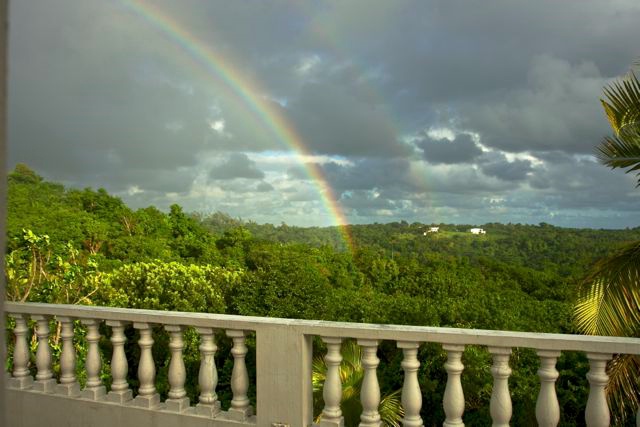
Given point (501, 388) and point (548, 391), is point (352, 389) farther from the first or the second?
point (548, 391)

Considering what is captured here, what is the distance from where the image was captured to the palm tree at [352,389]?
4840mm

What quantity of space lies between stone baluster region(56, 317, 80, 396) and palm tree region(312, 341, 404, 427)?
2088 mm

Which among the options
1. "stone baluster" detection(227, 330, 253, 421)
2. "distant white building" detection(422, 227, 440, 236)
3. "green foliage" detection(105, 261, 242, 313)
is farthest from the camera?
"distant white building" detection(422, 227, 440, 236)

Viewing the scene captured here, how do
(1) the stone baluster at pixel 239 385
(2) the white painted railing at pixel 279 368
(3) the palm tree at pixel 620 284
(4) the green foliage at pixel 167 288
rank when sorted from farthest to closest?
(4) the green foliage at pixel 167 288
(3) the palm tree at pixel 620 284
(1) the stone baluster at pixel 239 385
(2) the white painted railing at pixel 279 368

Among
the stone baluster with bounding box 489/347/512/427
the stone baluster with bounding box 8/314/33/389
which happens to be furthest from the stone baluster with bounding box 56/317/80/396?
the stone baluster with bounding box 489/347/512/427

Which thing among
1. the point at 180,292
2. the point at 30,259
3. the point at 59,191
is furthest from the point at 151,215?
the point at 30,259

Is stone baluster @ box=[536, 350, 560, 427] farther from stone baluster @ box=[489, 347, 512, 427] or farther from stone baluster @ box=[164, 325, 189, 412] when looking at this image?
stone baluster @ box=[164, 325, 189, 412]

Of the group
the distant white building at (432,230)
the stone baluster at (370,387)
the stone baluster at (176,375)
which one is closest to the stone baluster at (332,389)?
the stone baluster at (370,387)

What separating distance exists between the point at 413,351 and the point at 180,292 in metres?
7.86

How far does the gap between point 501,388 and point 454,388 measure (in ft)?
0.93

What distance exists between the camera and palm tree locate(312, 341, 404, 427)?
4840 mm

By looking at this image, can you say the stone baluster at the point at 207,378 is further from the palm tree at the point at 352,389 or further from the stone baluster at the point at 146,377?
A: the palm tree at the point at 352,389

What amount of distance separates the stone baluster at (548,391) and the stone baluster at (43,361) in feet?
12.3

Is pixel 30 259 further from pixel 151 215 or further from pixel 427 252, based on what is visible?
pixel 427 252
